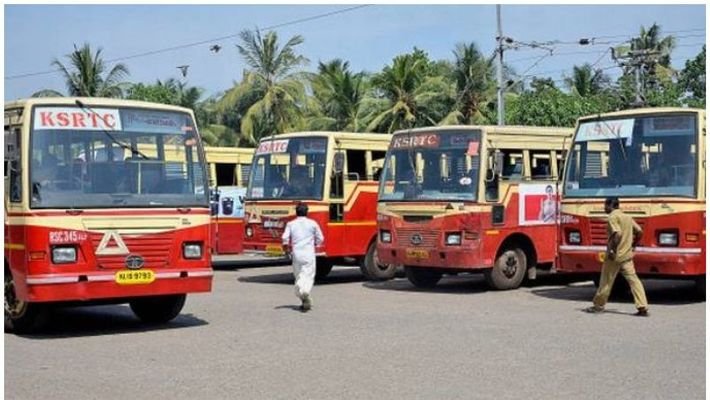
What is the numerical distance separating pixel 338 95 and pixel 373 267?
2350cm

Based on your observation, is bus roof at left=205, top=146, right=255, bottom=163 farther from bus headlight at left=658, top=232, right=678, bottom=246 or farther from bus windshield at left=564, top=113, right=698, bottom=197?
bus headlight at left=658, top=232, right=678, bottom=246

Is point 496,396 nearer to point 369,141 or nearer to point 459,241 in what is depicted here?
point 459,241

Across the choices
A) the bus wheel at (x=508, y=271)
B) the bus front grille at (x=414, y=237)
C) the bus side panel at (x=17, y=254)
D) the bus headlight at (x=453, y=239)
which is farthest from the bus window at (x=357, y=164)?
the bus side panel at (x=17, y=254)

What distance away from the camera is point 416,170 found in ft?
54.4

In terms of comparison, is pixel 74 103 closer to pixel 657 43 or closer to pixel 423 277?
pixel 423 277

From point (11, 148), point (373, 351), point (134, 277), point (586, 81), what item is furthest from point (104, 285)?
point (586, 81)

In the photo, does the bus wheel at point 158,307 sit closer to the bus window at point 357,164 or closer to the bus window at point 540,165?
the bus window at point 357,164

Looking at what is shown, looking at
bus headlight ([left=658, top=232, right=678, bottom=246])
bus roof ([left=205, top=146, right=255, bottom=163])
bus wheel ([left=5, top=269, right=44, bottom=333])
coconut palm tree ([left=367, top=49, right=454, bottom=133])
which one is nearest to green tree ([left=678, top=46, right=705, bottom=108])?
coconut palm tree ([left=367, top=49, right=454, bottom=133])

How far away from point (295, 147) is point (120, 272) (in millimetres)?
7700

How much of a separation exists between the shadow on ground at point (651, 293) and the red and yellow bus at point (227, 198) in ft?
24.3

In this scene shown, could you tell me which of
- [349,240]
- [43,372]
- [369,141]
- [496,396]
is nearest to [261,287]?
[349,240]

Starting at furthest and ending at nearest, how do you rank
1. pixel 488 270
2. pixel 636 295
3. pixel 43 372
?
pixel 488 270
pixel 636 295
pixel 43 372

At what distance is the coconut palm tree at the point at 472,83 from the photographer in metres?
40.5

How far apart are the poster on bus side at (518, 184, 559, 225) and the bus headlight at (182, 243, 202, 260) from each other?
6.45 metres
